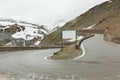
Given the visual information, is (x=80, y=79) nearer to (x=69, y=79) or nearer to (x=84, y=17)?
(x=69, y=79)

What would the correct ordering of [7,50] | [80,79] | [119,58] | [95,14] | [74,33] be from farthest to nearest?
[95,14] → [7,50] → [74,33] → [119,58] → [80,79]

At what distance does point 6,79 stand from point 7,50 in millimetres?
36511

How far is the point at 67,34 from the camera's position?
113 ft

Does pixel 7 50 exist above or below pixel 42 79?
below

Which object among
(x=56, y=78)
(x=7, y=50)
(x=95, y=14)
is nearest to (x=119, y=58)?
(x=56, y=78)

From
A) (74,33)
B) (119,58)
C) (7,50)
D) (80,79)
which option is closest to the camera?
(80,79)

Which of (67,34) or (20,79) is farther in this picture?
(67,34)

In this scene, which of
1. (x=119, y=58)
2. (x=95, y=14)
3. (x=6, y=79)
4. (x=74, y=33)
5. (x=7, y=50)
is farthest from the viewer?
(x=95, y=14)

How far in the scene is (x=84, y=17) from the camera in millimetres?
163375

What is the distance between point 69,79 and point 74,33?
18520 millimetres

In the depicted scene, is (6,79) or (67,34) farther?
(67,34)

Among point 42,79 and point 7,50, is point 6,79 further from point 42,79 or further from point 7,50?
point 7,50

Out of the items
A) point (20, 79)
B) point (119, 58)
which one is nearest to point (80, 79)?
point (20, 79)

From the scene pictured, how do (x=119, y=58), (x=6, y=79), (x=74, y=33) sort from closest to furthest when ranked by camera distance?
(x=6, y=79)
(x=119, y=58)
(x=74, y=33)
